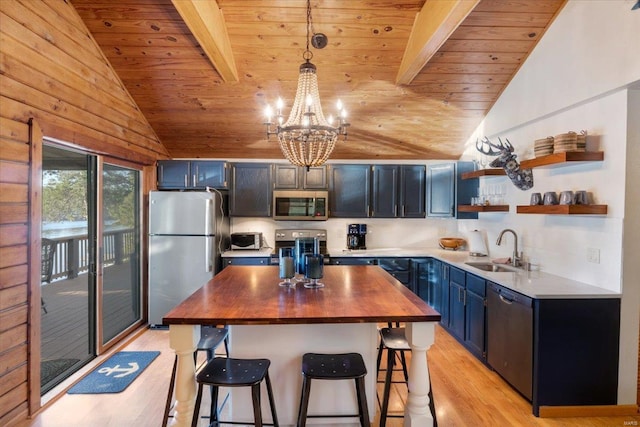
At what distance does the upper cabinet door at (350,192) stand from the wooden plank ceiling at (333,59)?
1.60ft

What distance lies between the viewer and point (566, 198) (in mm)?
2809

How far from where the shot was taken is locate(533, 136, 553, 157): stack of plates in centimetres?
290

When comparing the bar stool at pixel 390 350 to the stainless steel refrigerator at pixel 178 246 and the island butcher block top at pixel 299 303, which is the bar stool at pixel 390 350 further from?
the stainless steel refrigerator at pixel 178 246

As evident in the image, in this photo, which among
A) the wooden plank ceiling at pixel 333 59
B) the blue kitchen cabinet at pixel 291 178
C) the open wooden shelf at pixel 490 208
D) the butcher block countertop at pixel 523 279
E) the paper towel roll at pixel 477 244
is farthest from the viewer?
the blue kitchen cabinet at pixel 291 178

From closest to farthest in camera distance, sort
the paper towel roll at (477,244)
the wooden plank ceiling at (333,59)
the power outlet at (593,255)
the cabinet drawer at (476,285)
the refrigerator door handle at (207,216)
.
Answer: the power outlet at (593,255)
the wooden plank ceiling at (333,59)
the cabinet drawer at (476,285)
the refrigerator door handle at (207,216)
the paper towel roll at (477,244)

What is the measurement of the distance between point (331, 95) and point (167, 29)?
172cm

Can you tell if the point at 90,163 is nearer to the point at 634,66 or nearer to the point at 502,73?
the point at 502,73

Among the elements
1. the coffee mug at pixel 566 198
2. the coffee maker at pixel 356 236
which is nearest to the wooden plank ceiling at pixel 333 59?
the coffee maker at pixel 356 236

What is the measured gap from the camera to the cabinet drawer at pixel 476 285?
3.23 metres

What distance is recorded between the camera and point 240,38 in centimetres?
318

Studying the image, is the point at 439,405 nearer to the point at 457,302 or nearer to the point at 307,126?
the point at 457,302

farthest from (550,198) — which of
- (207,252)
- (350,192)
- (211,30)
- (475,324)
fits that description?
(207,252)

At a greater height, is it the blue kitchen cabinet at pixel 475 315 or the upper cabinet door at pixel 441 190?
the upper cabinet door at pixel 441 190

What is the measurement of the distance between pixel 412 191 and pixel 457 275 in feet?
4.90
